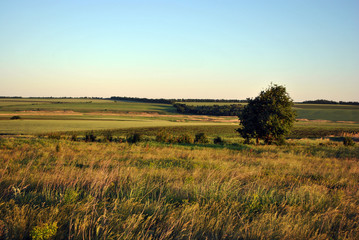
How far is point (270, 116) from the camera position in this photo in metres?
29.7

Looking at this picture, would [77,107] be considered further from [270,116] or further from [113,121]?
[270,116]

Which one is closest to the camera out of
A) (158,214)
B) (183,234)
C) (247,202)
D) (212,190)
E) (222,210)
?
(183,234)

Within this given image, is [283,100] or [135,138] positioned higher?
[283,100]

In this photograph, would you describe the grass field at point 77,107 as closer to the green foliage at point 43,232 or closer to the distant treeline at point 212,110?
the distant treeline at point 212,110

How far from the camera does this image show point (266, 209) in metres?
4.90

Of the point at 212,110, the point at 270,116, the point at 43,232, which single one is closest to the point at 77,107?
the point at 212,110

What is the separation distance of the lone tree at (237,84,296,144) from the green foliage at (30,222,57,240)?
93.6 feet

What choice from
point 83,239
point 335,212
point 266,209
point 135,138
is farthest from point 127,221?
point 135,138

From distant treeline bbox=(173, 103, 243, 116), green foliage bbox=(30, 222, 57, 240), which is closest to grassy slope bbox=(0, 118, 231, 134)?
green foliage bbox=(30, 222, 57, 240)

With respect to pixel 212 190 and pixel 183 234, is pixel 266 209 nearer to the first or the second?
pixel 212 190

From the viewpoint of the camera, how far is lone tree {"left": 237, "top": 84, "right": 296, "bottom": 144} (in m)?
30.2

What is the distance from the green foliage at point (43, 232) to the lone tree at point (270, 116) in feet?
93.6

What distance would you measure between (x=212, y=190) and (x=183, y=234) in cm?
195

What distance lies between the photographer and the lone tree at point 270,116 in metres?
30.2
